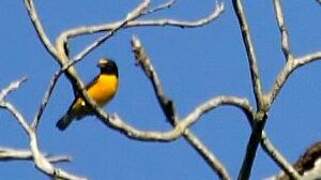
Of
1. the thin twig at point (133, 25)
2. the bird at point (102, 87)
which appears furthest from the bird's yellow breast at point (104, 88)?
the thin twig at point (133, 25)

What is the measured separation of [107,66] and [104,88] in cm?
67

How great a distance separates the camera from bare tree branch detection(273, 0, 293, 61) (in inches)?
199

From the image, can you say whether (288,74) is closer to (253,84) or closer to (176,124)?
(253,84)

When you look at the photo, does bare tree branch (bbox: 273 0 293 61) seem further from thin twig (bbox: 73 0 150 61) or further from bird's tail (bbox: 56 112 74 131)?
bird's tail (bbox: 56 112 74 131)

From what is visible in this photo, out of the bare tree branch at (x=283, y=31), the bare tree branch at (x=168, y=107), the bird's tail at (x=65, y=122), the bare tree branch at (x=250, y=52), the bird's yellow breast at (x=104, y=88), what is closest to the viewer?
the bare tree branch at (x=168, y=107)

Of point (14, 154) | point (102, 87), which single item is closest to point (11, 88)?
point (14, 154)

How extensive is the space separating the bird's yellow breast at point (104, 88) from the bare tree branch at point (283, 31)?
19.5 feet

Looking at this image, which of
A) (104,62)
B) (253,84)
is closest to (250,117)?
(253,84)

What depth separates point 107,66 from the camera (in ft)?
40.9

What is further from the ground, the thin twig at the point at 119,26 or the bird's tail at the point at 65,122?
the thin twig at the point at 119,26

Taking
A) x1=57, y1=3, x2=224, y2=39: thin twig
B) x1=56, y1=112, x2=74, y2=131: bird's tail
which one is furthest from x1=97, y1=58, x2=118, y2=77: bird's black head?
x1=57, y1=3, x2=224, y2=39: thin twig

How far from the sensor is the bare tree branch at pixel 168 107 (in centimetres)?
436

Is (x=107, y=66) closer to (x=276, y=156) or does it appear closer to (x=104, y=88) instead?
(x=104, y=88)

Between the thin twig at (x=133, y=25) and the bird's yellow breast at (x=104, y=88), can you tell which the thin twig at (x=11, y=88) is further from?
the bird's yellow breast at (x=104, y=88)
